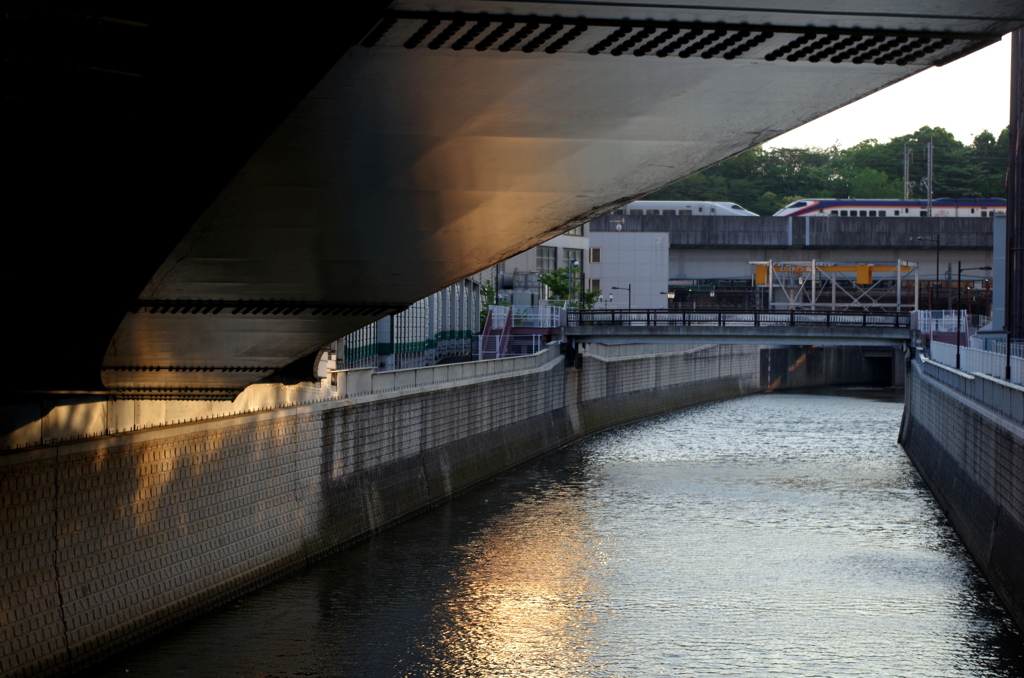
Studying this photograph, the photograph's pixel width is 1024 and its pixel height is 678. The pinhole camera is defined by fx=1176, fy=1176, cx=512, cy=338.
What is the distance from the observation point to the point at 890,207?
10188 cm

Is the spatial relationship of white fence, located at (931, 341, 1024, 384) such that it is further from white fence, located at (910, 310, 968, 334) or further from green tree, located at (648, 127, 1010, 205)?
green tree, located at (648, 127, 1010, 205)

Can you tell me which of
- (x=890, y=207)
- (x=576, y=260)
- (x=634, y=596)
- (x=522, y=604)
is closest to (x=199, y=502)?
(x=522, y=604)

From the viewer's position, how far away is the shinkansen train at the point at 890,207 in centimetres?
9956

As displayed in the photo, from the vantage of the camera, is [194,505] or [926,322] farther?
[926,322]

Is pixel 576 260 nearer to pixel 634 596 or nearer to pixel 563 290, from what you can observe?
pixel 563 290

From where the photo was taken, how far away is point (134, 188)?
7.52 metres

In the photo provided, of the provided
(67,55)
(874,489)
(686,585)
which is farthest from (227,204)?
(874,489)

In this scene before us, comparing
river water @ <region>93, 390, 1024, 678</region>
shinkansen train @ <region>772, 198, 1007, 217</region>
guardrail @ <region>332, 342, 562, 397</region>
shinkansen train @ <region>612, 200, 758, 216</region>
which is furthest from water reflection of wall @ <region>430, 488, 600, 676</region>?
shinkansen train @ <region>612, 200, 758, 216</region>

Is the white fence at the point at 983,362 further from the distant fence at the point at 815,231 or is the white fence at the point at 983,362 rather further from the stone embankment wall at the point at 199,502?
the distant fence at the point at 815,231

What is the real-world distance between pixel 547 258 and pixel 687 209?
25.9 metres

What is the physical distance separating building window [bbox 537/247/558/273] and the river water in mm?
51002

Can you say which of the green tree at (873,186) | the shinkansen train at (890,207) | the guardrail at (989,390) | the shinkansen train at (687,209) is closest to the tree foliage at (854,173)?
the green tree at (873,186)

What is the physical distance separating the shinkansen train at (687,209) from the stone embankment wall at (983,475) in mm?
66221

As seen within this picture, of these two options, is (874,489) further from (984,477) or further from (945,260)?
(945,260)
